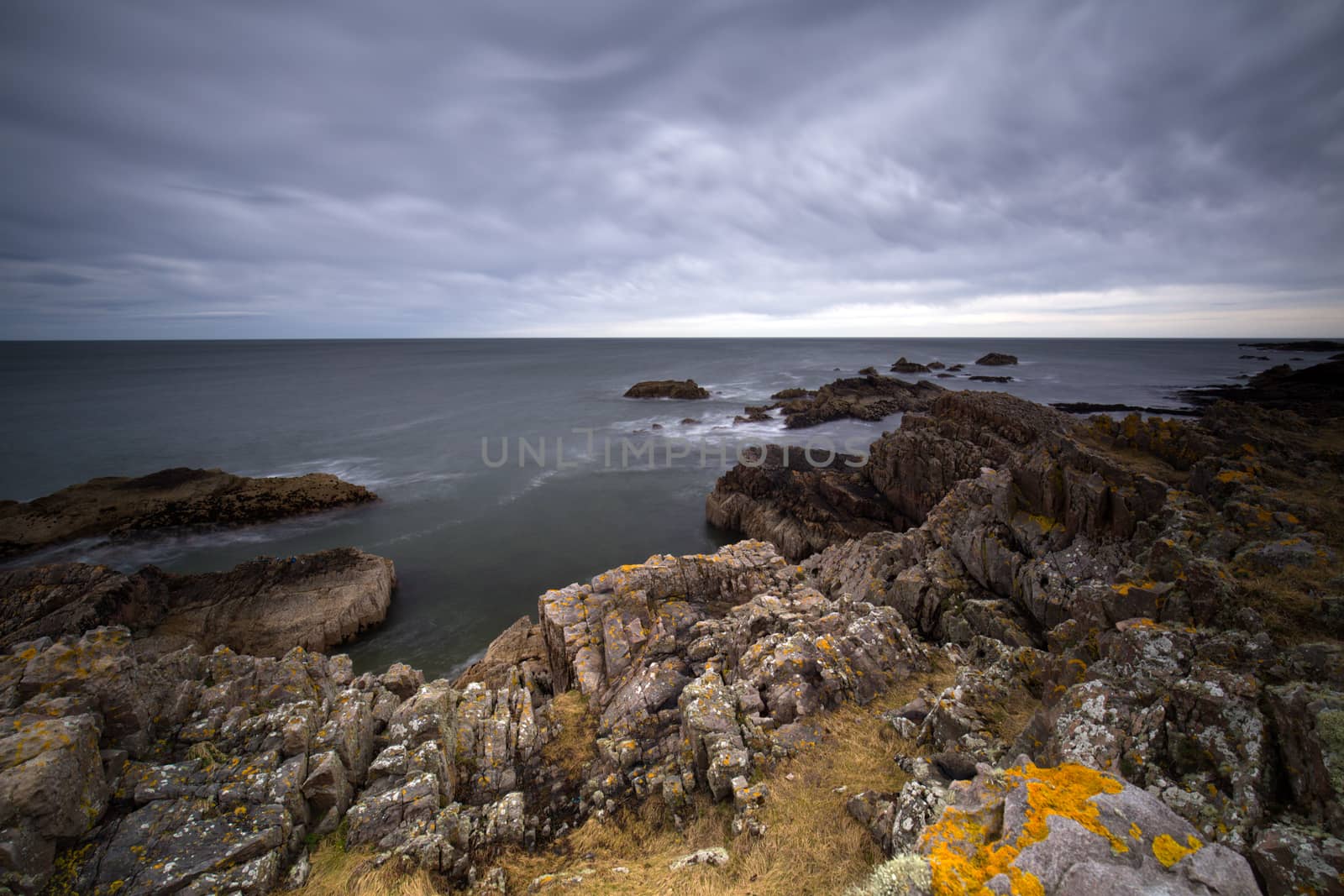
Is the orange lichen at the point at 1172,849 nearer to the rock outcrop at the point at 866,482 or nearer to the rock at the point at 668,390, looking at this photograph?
the rock outcrop at the point at 866,482

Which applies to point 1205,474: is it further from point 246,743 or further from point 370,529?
point 370,529

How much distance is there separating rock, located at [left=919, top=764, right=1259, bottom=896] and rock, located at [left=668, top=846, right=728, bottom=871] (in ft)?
9.53

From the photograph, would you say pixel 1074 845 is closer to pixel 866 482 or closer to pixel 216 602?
pixel 216 602

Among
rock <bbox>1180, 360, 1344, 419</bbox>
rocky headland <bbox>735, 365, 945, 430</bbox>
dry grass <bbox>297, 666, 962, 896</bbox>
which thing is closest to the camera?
dry grass <bbox>297, 666, 962, 896</bbox>

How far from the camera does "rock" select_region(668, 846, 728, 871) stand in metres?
6.80

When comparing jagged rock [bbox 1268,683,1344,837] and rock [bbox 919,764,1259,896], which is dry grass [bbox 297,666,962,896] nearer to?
rock [bbox 919,764,1259,896]

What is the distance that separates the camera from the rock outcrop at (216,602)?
50.0 ft

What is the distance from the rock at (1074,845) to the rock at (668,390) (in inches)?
2791

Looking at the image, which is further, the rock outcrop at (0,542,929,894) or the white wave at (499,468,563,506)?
the white wave at (499,468,563,506)

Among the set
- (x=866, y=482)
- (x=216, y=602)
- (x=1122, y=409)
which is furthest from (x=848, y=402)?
(x=216, y=602)

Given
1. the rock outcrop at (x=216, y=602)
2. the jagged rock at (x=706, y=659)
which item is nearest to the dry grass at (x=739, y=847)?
the jagged rock at (x=706, y=659)

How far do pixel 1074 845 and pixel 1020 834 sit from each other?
413 mm

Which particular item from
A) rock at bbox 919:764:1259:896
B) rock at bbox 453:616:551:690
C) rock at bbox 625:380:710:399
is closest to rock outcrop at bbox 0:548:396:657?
rock at bbox 453:616:551:690

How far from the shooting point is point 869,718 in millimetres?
9234
